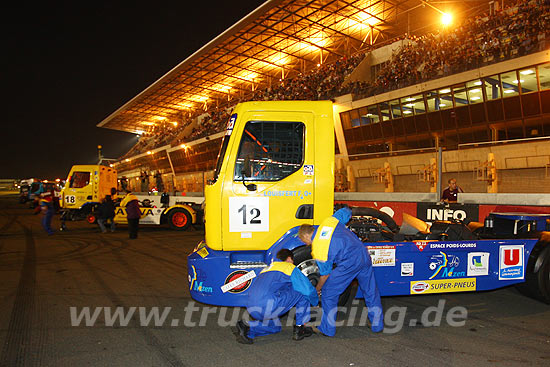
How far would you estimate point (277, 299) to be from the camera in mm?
4117

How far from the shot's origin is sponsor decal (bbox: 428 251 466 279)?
507 centimetres

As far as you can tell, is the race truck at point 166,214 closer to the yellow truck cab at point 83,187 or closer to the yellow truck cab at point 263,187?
the yellow truck cab at point 83,187

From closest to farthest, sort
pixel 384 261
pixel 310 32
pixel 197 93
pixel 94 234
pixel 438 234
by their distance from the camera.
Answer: pixel 384 261, pixel 438 234, pixel 94 234, pixel 310 32, pixel 197 93

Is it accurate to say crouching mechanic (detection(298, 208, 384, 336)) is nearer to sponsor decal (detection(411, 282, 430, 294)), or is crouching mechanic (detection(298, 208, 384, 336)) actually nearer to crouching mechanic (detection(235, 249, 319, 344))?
crouching mechanic (detection(235, 249, 319, 344))

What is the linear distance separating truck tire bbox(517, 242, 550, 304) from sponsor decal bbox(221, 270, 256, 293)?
3.89 metres

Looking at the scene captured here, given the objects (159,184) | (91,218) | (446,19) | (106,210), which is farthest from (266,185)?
(446,19)

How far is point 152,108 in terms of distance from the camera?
55.4 m

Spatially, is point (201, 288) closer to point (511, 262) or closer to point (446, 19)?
point (511, 262)

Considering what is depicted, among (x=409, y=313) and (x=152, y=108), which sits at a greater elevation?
(x=152, y=108)

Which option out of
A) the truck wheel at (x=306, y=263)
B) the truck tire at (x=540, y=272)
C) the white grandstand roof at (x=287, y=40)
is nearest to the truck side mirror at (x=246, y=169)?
the truck wheel at (x=306, y=263)

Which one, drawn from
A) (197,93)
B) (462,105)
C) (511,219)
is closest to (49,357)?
(511,219)

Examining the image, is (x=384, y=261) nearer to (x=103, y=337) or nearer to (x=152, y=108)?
(x=103, y=337)

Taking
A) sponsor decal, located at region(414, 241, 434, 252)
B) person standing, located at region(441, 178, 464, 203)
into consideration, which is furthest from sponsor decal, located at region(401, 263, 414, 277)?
person standing, located at region(441, 178, 464, 203)

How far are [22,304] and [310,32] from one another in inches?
1160
